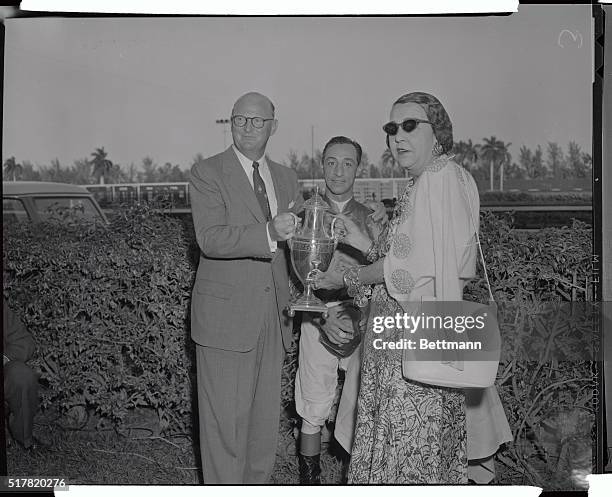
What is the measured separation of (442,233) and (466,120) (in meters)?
0.74

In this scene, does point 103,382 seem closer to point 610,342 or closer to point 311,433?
point 311,433

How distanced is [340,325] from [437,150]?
3.21ft

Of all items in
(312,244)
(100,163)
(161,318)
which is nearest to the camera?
(312,244)

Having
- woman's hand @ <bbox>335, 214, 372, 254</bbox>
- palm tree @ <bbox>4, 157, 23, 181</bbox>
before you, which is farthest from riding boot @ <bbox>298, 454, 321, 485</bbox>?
palm tree @ <bbox>4, 157, 23, 181</bbox>

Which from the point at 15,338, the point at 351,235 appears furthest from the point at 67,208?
the point at 351,235

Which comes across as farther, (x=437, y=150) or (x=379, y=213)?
(x=379, y=213)

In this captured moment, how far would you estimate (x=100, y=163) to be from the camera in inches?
151

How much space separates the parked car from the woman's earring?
1626 millimetres

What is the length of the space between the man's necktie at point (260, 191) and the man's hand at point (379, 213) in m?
0.47

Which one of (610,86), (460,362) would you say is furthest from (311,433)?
(610,86)

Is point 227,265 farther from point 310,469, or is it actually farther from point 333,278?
point 310,469

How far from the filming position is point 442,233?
325cm

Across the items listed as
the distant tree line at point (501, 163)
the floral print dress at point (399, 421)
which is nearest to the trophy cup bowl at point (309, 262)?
the floral print dress at point (399, 421)

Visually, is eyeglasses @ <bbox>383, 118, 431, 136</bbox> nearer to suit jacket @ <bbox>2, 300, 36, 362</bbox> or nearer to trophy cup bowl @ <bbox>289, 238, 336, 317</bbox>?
trophy cup bowl @ <bbox>289, 238, 336, 317</bbox>
